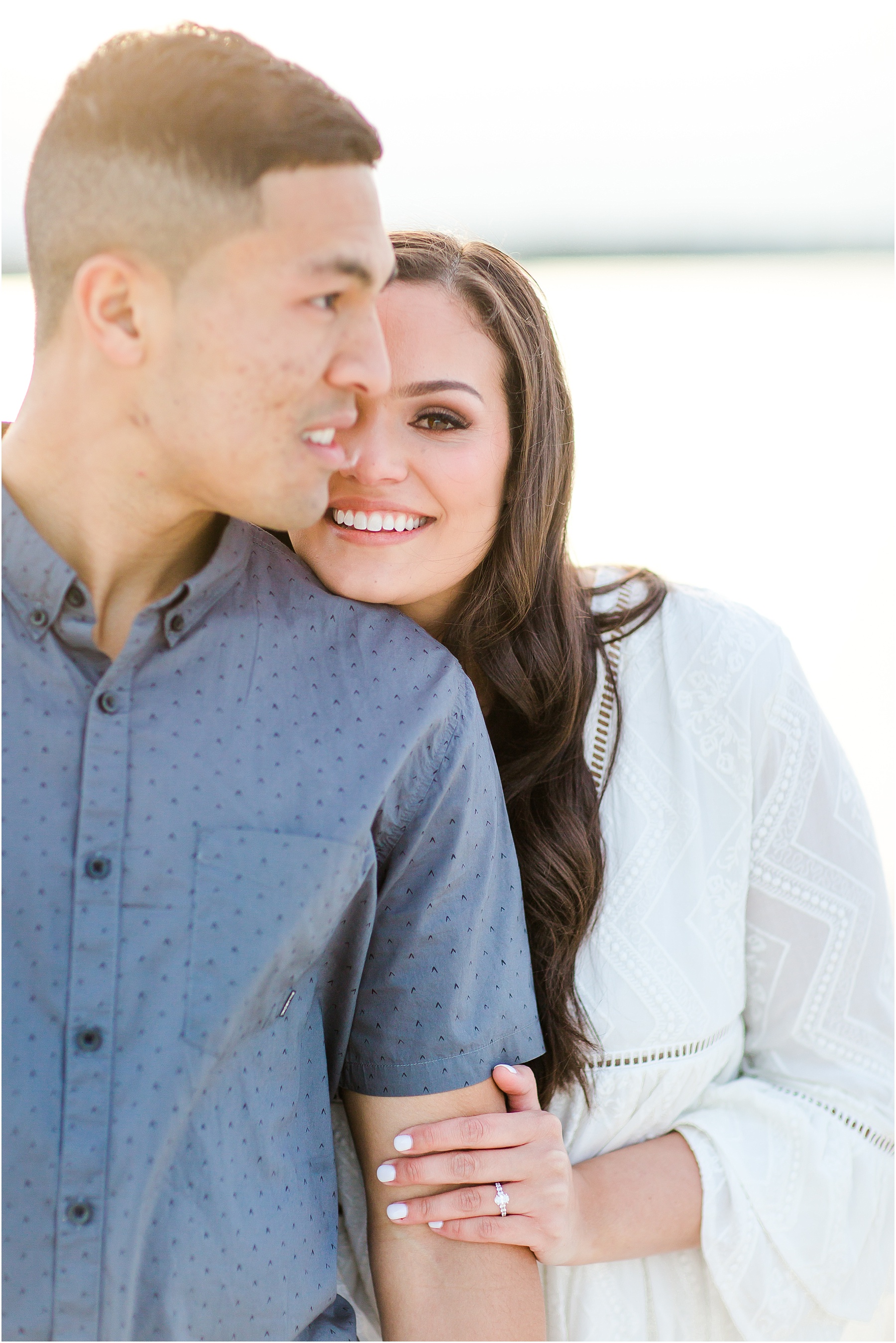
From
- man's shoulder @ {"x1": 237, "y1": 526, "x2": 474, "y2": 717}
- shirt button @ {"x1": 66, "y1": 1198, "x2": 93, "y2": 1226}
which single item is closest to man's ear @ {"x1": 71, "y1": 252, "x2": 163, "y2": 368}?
man's shoulder @ {"x1": 237, "y1": 526, "x2": 474, "y2": 717}

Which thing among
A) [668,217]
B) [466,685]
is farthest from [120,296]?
[668,217]

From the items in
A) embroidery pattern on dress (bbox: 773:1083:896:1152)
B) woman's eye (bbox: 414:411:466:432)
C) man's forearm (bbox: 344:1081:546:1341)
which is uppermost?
woman's eye (bbox: 414:411:466:432)

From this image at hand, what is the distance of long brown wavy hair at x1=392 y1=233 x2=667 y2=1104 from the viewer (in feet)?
4.85

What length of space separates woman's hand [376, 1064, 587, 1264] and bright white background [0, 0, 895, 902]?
1.90 m

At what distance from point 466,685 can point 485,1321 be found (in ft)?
2.29

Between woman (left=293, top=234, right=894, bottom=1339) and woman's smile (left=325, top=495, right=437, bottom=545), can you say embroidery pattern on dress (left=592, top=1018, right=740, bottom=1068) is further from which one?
woman's smile (left=325, top=495, right=437, bottom=545)

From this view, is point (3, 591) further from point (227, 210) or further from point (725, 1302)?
point (725, 1302)

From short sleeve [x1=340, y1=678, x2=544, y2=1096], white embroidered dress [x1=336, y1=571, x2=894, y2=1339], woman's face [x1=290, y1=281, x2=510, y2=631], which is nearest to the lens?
short sleeve [x1=340, y1=678, x2=544, y2=1096]

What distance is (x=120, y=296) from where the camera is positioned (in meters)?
0.99

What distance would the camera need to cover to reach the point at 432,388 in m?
1.45

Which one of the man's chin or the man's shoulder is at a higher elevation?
the man's chin

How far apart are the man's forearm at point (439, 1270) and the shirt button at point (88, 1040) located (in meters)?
0.39

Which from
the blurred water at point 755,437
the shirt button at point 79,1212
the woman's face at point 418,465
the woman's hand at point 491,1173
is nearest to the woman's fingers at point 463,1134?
→ the woman's hand at point 491,1173

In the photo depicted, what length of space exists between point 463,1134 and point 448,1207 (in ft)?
0.29
